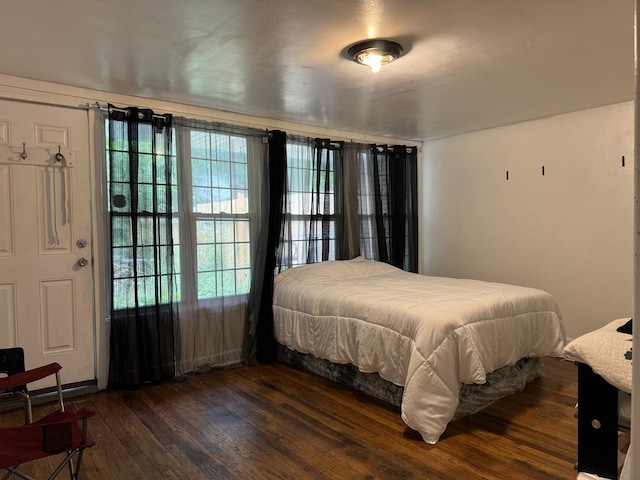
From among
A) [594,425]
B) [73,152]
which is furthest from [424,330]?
[73,152]

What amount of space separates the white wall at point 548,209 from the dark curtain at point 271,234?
7.08 feet

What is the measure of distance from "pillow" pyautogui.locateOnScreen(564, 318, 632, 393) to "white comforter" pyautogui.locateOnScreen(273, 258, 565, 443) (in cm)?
116

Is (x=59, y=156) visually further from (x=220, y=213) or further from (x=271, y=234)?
(x=271, y=234)

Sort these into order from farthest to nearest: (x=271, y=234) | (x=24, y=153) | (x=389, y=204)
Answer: (x=389, y=204)
(x=271, y=234)
(x=24, y=153)

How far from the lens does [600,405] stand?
1396mm

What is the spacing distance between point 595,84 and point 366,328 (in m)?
2.43

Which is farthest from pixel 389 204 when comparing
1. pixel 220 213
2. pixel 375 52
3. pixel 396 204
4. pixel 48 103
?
pixel 48 103

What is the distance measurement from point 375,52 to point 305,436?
2218 millimetres

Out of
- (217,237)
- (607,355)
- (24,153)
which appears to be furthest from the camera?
(217,237)

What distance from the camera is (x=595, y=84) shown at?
10.6ft

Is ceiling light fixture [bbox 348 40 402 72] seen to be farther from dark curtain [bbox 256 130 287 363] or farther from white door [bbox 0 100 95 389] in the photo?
white door [bbox 0 100 95 389]

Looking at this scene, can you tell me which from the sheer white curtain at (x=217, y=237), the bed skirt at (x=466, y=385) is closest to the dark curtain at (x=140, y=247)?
the sheer white curtain at (x=217, y=237)

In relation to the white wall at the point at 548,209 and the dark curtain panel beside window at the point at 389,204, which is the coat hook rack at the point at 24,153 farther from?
the white wall at the point at 548,209

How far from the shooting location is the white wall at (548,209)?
12.5 feet
